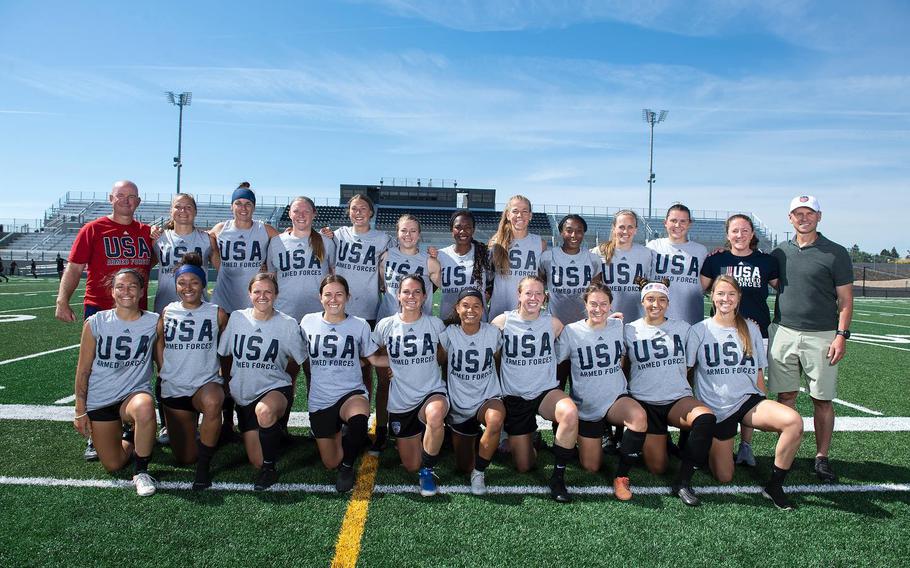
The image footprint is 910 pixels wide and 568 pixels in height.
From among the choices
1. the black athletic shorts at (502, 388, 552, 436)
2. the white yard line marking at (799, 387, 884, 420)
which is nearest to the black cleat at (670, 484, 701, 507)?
Result: the black athletic shorts at (502, 388, 552, 436)

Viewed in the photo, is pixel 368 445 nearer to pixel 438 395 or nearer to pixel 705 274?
pixel 438 395

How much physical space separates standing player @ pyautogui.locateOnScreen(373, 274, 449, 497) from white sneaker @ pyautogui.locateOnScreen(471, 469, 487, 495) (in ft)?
1.00


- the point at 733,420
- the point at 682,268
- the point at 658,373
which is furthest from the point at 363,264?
the point at 733,420

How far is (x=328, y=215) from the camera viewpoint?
42688 millimetres

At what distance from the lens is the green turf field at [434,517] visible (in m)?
2.47

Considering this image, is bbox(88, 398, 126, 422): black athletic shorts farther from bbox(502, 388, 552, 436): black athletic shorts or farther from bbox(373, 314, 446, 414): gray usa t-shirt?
bbox(502, 388, 552, 436): black athletic shorts

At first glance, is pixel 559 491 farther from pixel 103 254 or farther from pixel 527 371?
pixel 103 254

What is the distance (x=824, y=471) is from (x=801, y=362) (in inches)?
26.5

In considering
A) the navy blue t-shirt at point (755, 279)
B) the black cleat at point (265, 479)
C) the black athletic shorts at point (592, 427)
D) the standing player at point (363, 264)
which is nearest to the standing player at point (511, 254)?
the standing player at point (363, 264)

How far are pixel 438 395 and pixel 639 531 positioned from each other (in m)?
1.31

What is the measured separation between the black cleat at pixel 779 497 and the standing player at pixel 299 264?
304 cm

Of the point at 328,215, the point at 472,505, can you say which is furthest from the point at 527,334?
the point at 328,215

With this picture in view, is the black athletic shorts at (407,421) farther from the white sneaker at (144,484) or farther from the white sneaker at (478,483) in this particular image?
the white sneaker at (144,484)

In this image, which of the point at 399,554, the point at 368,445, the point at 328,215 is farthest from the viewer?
the point at 328,215
